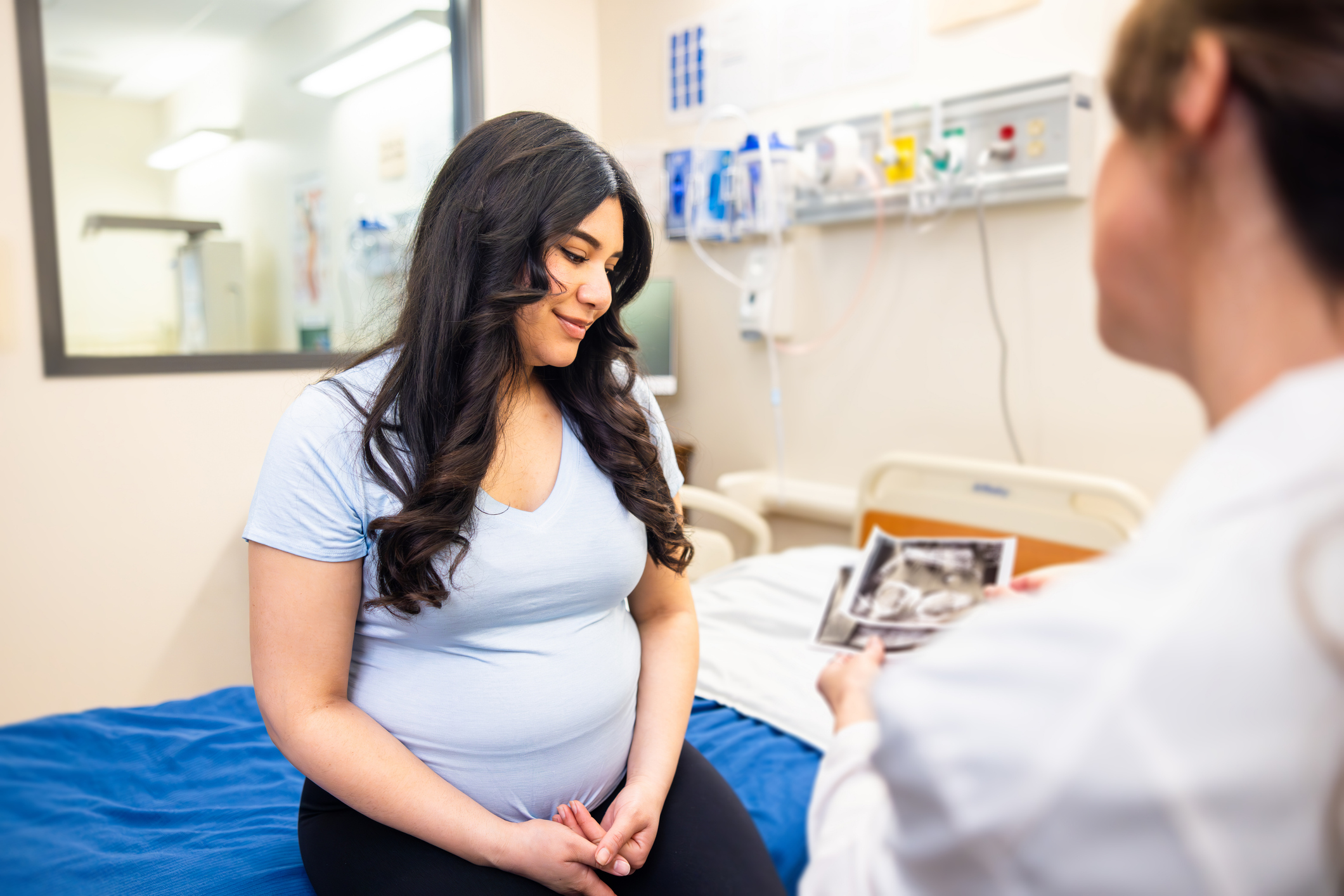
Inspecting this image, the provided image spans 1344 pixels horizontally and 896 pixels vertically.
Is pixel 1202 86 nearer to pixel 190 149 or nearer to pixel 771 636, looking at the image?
pixel 771 636

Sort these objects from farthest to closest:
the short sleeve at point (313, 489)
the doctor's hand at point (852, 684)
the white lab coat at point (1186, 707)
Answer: the short sleeve at point (313, 489) < the doctor's hand at point (852, 684) < the white lab coat at point (1186, 707)

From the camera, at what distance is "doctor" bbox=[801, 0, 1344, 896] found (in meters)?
0.36

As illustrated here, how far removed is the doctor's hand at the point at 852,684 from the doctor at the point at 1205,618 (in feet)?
0.71

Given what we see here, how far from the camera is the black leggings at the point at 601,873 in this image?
95cm

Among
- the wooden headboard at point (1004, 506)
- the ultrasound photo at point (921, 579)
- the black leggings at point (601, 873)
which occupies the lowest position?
the black leggings at point (601, 873)

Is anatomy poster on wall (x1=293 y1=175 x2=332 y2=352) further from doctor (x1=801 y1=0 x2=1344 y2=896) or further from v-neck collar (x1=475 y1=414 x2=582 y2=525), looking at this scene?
doctor (x1=801 y1=0 x2=1344 y2=896)

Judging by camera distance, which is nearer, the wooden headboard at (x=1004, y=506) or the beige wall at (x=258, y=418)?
the wooden headboard at (x=1004, y=506)

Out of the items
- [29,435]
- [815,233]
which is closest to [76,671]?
[29,435]

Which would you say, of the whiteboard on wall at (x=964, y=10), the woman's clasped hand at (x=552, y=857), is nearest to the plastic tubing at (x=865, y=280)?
the whiteboard on wall at (x=964, y=10)

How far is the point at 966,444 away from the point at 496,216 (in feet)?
4.99

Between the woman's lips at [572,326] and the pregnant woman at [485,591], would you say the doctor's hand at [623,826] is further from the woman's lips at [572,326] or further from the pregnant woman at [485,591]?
the woman's lips at [572,326]

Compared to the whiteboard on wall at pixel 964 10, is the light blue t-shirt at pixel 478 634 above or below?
below

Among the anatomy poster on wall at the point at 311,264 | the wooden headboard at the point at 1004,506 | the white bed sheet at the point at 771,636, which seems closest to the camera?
the white bed sheet at the point at 771,636

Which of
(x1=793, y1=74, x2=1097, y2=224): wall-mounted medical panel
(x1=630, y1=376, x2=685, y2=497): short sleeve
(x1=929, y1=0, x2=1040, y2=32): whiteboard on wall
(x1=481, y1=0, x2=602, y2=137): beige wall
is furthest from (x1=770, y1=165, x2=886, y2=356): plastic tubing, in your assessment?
(x1=630, y1=376, x2=685, y2=497): short sleeve
